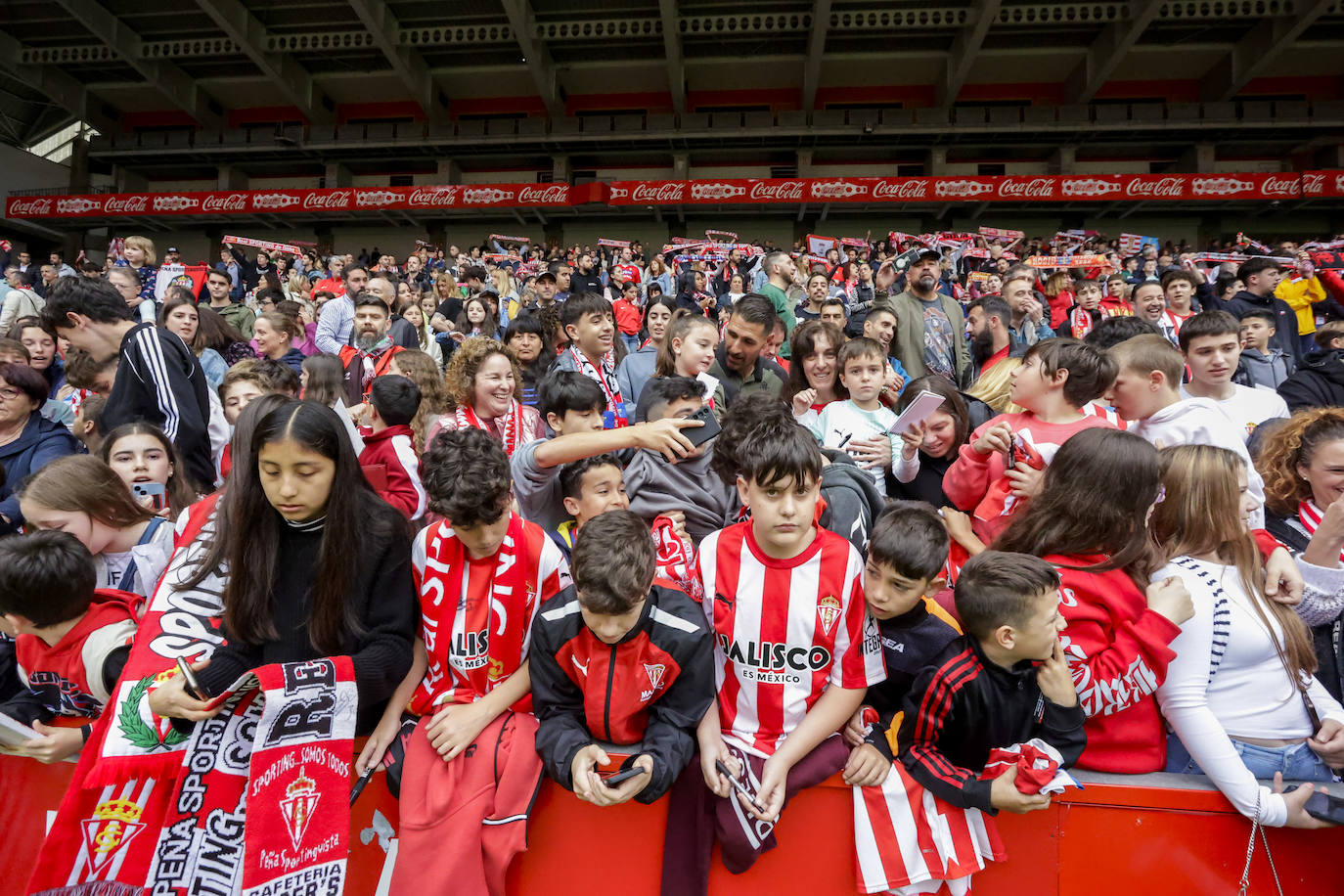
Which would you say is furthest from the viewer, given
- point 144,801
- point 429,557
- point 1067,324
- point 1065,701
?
point 1067,324

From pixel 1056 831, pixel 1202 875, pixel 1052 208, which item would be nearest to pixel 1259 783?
pixel 1202 875

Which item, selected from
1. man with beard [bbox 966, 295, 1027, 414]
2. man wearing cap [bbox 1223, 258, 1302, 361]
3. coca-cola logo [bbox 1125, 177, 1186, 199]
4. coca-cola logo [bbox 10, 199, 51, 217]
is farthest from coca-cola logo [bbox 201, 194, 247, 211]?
coca-cola logo [bbox 1125, 177, 1186, 199]

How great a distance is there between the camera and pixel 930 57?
19953mm

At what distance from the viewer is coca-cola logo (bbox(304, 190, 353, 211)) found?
21203 mm

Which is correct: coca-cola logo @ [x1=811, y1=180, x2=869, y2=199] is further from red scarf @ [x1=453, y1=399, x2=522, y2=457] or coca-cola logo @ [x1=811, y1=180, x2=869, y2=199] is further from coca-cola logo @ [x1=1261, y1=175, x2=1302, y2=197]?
red scarf @ [x1=453, y1=399, x2=522, y2=457]

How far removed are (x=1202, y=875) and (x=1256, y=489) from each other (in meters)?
1.22

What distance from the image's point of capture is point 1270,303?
571 centimetres

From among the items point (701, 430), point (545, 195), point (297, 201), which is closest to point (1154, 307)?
point (701, 430)

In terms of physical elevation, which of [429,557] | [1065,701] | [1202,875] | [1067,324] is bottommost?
[1202,875]

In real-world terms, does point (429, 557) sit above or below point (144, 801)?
above

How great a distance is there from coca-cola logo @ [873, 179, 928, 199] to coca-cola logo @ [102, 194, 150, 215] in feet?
74.4

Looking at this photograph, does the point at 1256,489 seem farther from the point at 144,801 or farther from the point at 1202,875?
the point at 144,801

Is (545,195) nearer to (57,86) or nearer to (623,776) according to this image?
(57,86)

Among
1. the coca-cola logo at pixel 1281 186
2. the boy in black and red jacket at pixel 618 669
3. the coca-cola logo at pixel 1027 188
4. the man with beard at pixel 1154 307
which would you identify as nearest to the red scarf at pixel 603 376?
the boy in black and red jacket at pixel 618 669
